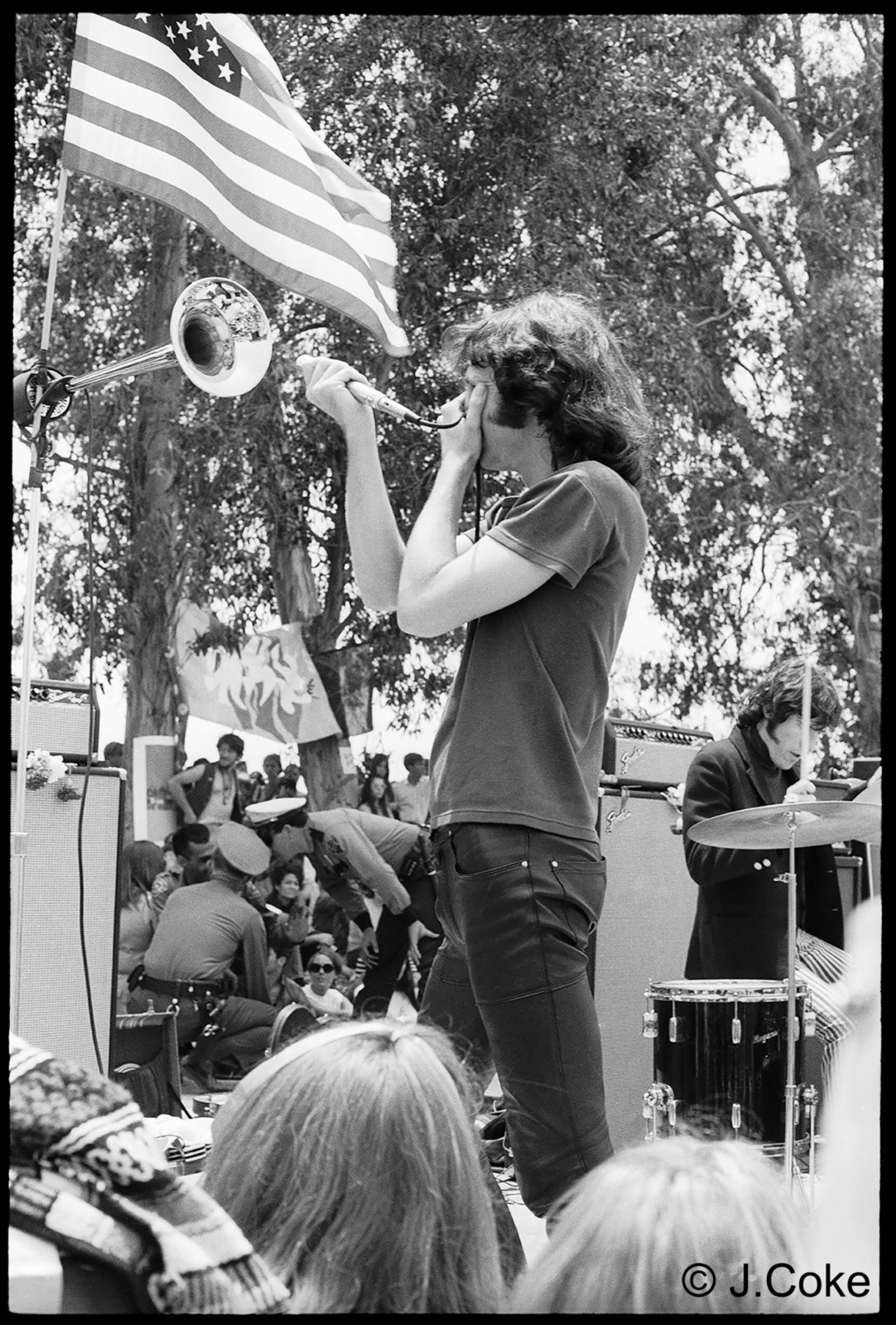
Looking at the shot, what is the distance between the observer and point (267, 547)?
1279 centimetres

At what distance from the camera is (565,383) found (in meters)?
2.58

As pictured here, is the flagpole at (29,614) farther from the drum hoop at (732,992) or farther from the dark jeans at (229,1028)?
the dark jeans at (229,1028)

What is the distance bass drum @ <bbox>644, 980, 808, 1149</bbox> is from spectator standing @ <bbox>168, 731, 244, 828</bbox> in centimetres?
614

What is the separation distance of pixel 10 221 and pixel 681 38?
12774 millimetres

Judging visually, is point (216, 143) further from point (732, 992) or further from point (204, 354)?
point (732, 992)

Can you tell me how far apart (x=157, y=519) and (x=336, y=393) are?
9.67 metres

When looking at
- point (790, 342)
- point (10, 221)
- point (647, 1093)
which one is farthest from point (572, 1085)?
point (790, 342)

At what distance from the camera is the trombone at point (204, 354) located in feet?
11.2

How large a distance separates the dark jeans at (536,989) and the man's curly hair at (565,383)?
2.35 ft

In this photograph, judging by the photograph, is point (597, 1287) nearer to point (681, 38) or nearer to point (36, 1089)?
point (36, 1089)

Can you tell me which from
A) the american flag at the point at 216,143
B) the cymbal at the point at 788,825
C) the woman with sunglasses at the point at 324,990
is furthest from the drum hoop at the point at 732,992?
the woman with sunglasses at the point at 324,990

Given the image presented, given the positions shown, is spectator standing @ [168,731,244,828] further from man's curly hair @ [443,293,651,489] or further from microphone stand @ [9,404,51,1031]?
man's curly hair @ [443,293,651,489]

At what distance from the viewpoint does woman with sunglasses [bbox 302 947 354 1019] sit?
7.59 meters

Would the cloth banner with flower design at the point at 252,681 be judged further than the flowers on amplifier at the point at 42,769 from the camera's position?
Yes
